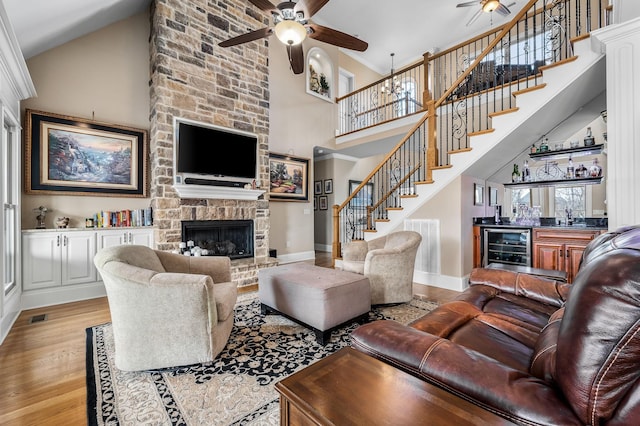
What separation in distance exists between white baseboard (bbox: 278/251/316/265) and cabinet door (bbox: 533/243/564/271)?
4290mm

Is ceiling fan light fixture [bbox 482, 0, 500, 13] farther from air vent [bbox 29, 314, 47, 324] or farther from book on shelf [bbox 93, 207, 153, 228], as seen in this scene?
air vent [bbox 29, 314, 47, 324]

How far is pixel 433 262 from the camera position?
4207 millimetres

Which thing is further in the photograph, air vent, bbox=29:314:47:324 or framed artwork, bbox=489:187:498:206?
framed artwork, bbox=489:187:498:206

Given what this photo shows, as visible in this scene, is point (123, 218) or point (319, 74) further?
point (319, 74)

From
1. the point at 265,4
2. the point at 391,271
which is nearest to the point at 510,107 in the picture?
the point at 391,271

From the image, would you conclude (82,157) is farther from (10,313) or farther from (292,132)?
(292,132)

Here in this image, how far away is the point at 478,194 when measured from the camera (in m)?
4.36

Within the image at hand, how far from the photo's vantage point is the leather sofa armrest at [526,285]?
189cm

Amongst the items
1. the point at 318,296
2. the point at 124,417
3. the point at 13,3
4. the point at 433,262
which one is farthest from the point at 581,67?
the point at 13,3

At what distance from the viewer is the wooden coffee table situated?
70cm

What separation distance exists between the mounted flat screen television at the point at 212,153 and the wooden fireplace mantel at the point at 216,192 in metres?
0.15

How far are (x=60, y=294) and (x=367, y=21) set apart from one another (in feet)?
26.5

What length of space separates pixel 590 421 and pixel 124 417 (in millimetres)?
2031

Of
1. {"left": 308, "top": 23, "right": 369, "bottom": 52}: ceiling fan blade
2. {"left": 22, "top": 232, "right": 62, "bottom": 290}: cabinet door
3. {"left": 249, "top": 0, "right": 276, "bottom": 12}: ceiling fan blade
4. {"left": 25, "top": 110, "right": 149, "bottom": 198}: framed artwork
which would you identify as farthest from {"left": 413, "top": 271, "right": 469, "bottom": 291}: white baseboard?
{"left": 22, "top": 232, "right": 62, "bottom": 290}: cabinet door
